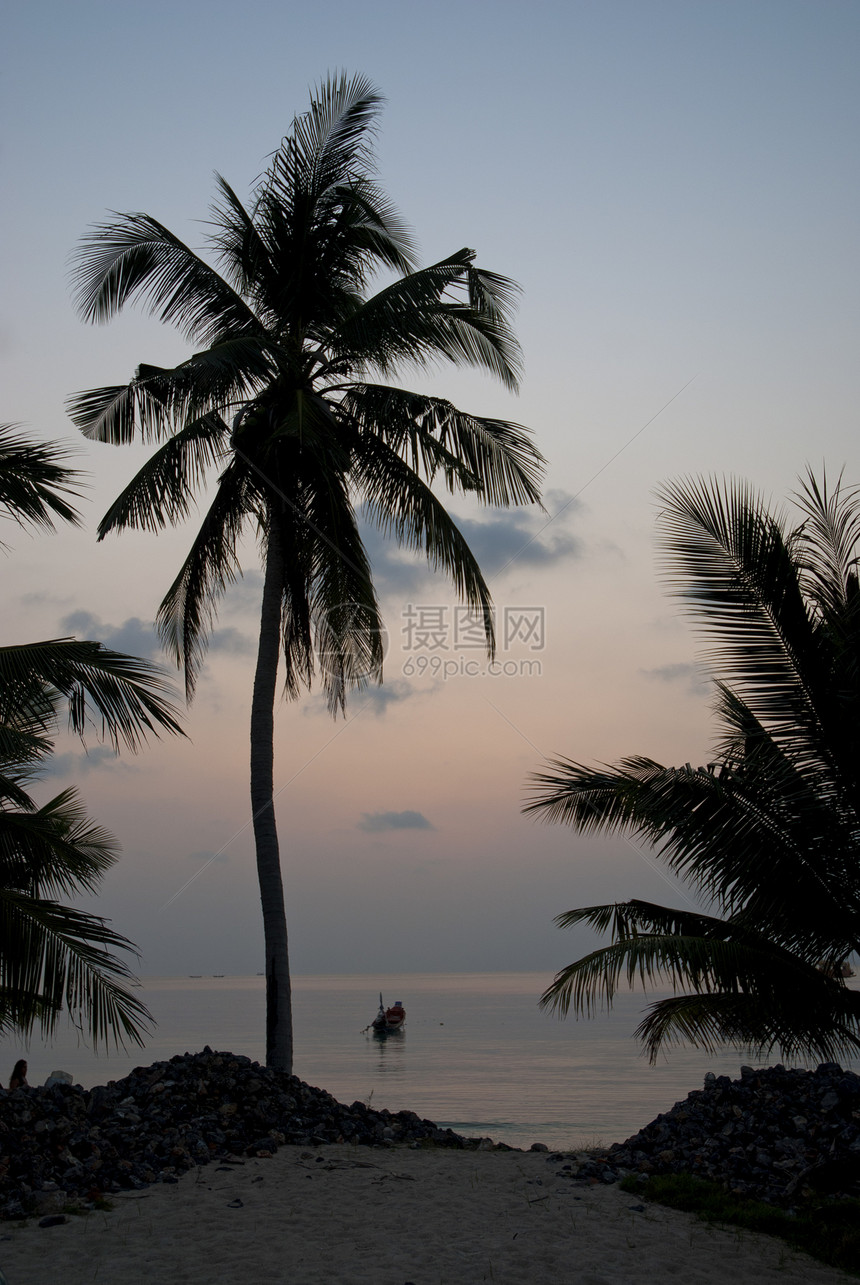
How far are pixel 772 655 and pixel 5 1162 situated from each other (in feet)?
23.8

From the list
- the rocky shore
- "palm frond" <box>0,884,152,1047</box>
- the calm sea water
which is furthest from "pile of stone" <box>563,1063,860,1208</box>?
the calm sea water

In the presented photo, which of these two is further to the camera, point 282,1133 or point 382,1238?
point 282,1133

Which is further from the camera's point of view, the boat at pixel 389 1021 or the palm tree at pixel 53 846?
the boat at pixel 389 1021

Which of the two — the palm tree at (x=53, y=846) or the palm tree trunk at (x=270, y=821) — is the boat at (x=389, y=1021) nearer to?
the palm tree trunk at (x=270, y=821)

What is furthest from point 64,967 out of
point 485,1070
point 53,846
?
point 485,1070

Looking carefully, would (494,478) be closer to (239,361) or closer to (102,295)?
(239,361)

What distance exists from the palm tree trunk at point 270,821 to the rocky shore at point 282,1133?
1.90ft

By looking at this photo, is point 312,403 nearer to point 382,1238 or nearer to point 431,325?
point 431,325

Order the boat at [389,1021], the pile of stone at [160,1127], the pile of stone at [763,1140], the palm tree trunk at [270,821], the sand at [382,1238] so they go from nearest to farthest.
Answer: the sand at [382,1238] → the pile of stone at [763,1140] → the pile of stone at [160,1127] → the palm tree trunk at [270,821] → the boat at [389,1021]

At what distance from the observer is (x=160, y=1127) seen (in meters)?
8.78

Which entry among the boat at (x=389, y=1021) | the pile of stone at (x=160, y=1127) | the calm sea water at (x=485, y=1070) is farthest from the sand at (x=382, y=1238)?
the boat at (x=389, y=1021)

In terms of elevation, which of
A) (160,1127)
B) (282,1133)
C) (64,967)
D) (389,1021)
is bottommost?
(389,1021)

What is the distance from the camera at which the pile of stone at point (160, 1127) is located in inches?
294

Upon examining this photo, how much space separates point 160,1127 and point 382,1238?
315 cm
